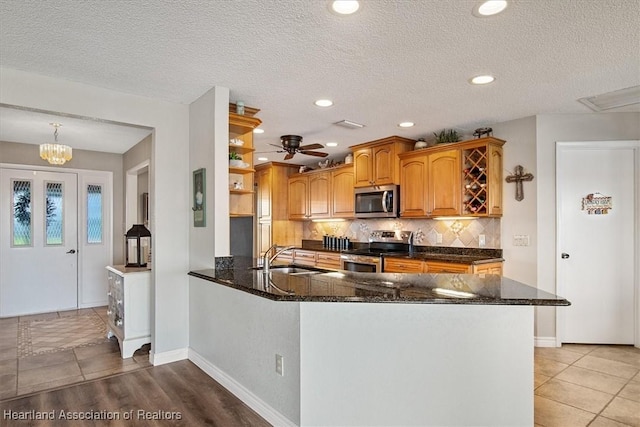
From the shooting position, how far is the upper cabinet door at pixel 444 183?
4375mm

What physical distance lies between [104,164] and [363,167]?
12.8ft

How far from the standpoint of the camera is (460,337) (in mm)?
2010

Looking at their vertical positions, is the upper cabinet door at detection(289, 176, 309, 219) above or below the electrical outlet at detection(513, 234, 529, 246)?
above

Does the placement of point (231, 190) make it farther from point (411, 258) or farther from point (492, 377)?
point (492, 377)

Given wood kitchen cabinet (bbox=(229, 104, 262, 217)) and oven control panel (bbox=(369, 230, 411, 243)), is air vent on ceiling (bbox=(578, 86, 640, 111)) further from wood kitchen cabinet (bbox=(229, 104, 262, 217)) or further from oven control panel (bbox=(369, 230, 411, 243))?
wood kitchen cabinet (bbox=(229, 104, 262, 217))

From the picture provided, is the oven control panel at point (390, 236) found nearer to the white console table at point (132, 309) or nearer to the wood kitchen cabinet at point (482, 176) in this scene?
the wood kitchen cabinet at point (482, 176)

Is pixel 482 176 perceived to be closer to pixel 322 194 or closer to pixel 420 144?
pixel 420 144

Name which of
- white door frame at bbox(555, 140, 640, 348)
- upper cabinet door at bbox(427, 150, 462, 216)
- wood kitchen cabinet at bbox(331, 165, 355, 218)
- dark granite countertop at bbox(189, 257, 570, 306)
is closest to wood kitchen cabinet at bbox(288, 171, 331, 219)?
wood kitchen cabinet at bbox(331, 165, 355, 218)

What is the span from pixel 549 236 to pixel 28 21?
4.62m

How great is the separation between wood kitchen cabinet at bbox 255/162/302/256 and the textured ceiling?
3.33 m

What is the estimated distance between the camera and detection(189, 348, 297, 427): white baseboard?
2283mm

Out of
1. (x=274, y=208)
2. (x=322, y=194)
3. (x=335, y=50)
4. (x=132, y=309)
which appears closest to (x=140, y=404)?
(x=132, y=309)

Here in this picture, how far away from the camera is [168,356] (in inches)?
135

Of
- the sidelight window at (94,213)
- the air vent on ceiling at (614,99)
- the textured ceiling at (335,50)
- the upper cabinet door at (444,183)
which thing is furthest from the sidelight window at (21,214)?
the air vent on ceiling at (614,99)
